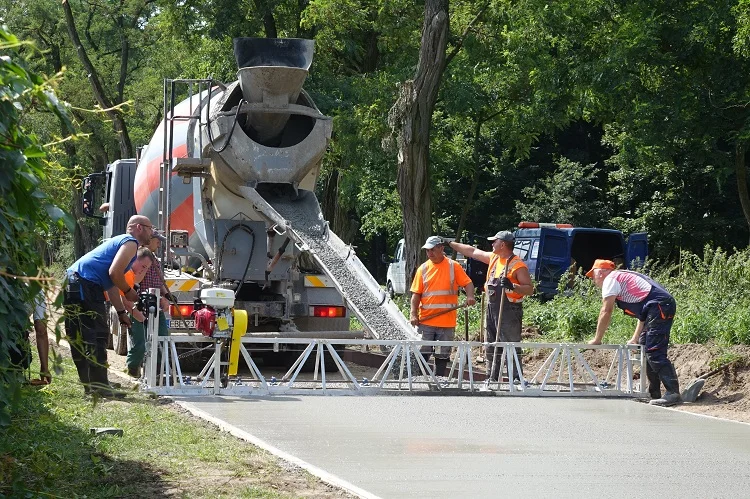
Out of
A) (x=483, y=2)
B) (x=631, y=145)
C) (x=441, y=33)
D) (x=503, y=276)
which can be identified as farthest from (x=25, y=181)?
(x=631, y=145)

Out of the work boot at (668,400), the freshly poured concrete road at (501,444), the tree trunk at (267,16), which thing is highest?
the tree trunk at (267,16)

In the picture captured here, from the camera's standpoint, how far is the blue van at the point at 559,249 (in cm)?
3122

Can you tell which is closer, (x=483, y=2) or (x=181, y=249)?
(x=181, y=249)

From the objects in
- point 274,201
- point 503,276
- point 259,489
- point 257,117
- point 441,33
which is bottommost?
point 259,489

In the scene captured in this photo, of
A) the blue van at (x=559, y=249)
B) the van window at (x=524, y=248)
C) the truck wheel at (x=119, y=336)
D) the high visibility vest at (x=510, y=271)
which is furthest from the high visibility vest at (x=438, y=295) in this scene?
the van window at (x=524, y=248)

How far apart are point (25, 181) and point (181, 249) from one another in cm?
1060

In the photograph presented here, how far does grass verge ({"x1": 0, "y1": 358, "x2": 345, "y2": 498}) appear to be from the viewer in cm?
634

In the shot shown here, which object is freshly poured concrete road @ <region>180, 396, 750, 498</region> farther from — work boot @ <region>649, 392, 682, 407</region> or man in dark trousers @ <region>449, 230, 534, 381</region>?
man in dark trousers @ <region>449, 230, 534, 381</region>

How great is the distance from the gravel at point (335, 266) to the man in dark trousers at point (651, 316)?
2.29 metres

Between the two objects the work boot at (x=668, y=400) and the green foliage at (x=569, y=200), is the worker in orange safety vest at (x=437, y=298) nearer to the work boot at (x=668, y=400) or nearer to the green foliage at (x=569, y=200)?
the work boot at (x=668, y=400)

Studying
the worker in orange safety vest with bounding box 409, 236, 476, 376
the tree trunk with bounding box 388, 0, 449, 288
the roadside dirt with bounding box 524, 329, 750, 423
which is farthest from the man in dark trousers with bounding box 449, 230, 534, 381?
the tree trunk with bounding box 388, 0, 449, 288

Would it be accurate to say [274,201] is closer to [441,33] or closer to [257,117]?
[257,117]

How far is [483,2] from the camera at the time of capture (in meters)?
22.7

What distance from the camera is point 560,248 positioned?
31.8m
